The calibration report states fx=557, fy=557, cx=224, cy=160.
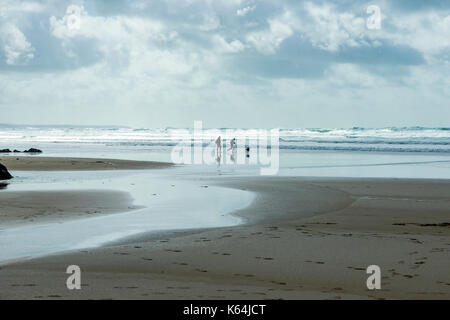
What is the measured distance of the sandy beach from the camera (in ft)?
20.0

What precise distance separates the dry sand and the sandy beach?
0.04 ft

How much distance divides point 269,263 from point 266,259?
0.24 m

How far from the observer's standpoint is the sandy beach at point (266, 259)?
6082 mm

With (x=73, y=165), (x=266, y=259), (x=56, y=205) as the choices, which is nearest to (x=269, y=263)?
(x=266, y=259)

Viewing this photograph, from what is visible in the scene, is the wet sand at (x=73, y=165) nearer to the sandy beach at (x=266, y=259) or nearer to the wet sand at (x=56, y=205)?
the wet sand at (x=56, y=205)

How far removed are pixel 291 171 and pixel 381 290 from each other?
18916mm

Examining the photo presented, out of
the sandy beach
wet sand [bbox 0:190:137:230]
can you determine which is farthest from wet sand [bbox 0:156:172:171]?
the sandy beach

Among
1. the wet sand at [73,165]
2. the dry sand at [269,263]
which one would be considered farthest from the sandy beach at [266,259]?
the wet sand at [73,165]

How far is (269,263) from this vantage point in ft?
24.3

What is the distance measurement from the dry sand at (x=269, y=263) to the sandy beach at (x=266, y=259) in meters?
0.01

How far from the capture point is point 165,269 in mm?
7082

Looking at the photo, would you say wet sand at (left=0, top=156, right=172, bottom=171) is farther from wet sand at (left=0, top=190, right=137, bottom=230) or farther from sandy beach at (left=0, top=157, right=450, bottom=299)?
sandy beach at (left=0, top=157, right=450, bottom=299)

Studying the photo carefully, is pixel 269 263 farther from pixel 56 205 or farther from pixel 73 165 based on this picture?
pixel 73 165
